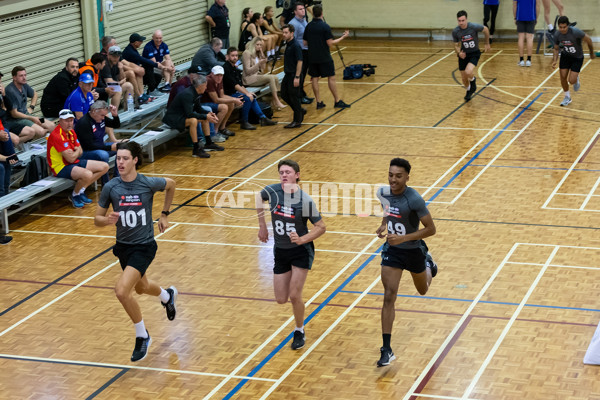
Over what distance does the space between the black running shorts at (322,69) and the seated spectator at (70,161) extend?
23.0ft

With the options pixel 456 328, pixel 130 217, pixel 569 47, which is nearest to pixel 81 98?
pixel 130 217

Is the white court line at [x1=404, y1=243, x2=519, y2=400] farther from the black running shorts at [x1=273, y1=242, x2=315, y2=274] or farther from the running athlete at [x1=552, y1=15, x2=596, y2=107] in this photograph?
the running athlete at [x1=552, y1=15, x2=596, y2=107]

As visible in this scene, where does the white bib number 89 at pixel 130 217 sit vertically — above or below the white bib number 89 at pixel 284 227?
above

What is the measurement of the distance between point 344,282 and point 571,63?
1076 cm

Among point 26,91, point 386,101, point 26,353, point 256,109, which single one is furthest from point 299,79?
point 26,353

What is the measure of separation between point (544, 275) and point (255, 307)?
373 cm

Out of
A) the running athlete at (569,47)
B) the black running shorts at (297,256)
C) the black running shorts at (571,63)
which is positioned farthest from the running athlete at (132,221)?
the black running shorts at (571,63)

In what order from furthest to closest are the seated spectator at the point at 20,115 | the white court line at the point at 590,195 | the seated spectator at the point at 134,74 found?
the seated spectator at the point at 134,74 < the seated spectator at the point at 20,115 < the white court line at the point at 590,195

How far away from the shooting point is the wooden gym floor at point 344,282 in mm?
9086

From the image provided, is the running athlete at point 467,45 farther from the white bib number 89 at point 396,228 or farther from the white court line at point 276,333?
the white bib number 89 at point 396,228

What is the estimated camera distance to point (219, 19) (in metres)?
25.2

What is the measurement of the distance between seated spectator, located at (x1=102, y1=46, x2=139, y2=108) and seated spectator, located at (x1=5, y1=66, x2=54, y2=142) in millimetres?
2079

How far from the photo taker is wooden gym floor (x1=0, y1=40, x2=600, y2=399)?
909cm

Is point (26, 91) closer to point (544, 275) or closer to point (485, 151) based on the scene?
point (485, 151)
